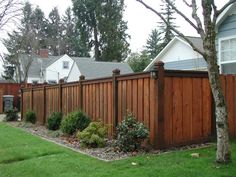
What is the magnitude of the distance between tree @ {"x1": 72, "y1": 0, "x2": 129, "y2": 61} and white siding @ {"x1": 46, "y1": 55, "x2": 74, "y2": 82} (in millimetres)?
4565

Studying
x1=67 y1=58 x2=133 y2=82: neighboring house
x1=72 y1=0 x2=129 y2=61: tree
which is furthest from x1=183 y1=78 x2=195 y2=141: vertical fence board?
x1=72 y1=0 x2=129 y2=61: tree

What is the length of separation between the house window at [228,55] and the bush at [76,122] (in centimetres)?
501

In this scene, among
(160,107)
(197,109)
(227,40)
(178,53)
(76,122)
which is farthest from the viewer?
(178,53)

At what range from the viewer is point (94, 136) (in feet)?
33.2

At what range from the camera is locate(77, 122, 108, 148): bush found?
Result: 33.1 ft

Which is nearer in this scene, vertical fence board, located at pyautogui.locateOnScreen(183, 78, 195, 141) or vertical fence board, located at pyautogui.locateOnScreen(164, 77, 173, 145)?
vertical fence board, located at pyautogui.locateOnScreen(164, 77, 173, 145)

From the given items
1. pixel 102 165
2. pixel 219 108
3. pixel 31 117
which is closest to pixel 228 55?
pixel 219 108

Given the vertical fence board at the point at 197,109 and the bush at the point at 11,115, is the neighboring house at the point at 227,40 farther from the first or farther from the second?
the bush at the point at 11,115

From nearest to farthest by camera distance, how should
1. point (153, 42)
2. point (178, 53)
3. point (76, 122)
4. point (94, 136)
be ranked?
point (94, 136)
point (76, 122)
point (178, 53)
point (153, 42)

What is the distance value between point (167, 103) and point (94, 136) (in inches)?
84.6

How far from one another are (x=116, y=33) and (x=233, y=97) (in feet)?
141

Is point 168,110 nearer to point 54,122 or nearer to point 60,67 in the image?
point 54,122

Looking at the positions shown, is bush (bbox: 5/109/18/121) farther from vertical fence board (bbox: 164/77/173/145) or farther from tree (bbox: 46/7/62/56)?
tree (bbox: 46/7/62/56)

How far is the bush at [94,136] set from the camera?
1009 centimetres
